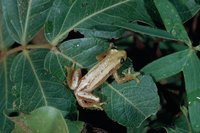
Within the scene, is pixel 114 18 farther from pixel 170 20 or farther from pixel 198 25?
pixel 198 25

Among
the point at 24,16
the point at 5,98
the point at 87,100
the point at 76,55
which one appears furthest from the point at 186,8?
the point at 5,98

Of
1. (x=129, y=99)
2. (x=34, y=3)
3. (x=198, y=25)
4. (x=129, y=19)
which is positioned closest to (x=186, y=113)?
(x=129, y=99)

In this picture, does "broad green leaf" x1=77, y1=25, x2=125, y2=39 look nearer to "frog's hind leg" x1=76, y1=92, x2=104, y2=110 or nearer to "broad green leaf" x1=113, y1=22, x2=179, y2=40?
"broad green leaf" x1=113, y1=22, x2=179, y2=40

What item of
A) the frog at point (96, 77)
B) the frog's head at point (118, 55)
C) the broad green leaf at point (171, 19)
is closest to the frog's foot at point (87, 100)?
the frog at point (96, 77)

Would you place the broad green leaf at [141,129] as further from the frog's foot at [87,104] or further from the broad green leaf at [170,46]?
the broad green leaf at [170,46]

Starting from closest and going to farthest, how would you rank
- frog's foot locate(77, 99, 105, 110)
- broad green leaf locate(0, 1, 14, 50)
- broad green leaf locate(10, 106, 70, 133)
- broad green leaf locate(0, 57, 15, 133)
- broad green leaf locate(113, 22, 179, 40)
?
broad green leaf locate(10, 106, 70, 133) → broad green leaf locate(113, 22, 179, 40) → broad green leaf locate(0, 57, 15, 133) → frog's foot locate(77, 99, 105, 110) → broad green leaf locate(0, 1, 14, 50)

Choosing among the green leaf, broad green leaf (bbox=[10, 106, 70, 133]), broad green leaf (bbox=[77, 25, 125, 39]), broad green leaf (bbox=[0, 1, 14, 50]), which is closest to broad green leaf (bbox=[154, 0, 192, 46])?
the green leaf
